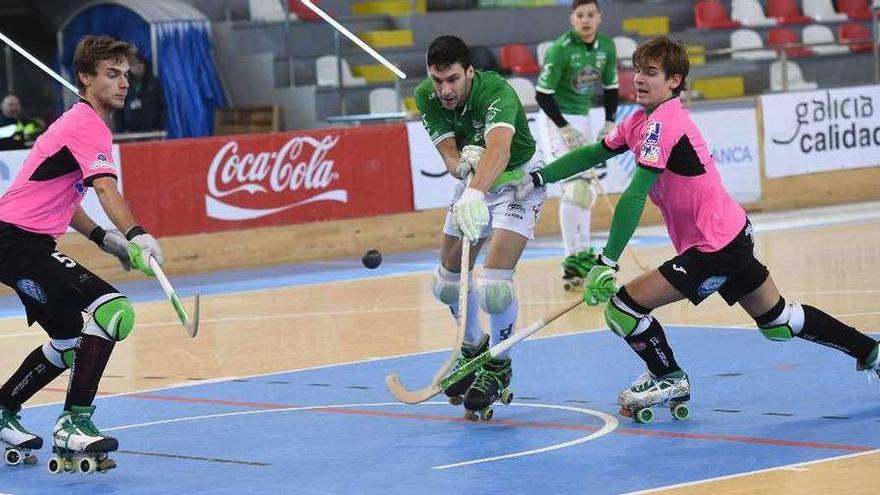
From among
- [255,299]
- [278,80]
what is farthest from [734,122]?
[255,299]

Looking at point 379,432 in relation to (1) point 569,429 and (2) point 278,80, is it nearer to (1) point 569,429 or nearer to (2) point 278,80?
(1) point 569,429

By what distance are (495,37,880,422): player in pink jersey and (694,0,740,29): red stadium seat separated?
1828cm

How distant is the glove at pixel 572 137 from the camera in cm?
1423

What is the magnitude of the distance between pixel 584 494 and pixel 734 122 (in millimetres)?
14172

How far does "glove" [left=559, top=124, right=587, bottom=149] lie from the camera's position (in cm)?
1423

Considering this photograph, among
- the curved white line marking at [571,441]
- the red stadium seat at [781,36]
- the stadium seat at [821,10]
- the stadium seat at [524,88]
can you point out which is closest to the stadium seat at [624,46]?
the stadium seat at [524,88]

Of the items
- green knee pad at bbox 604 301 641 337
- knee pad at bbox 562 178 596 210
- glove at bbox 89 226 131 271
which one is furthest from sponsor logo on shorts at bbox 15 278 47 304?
knee pad at bbox 562 178 596 210

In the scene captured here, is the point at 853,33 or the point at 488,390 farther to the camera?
the point at 853,33

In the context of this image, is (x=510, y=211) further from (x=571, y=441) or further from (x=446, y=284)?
(x=571, y=441)

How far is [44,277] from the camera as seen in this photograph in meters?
7.84

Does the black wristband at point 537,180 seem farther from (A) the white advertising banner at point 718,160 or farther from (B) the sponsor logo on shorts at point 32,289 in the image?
(A) the white advertising banner at point 718,160

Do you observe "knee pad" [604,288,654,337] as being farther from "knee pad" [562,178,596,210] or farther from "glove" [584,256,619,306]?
"knee pad" [562,178,596,210]

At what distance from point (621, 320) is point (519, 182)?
3.36ft

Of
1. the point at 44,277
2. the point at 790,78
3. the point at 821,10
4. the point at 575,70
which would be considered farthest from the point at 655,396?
the point at 821,10
